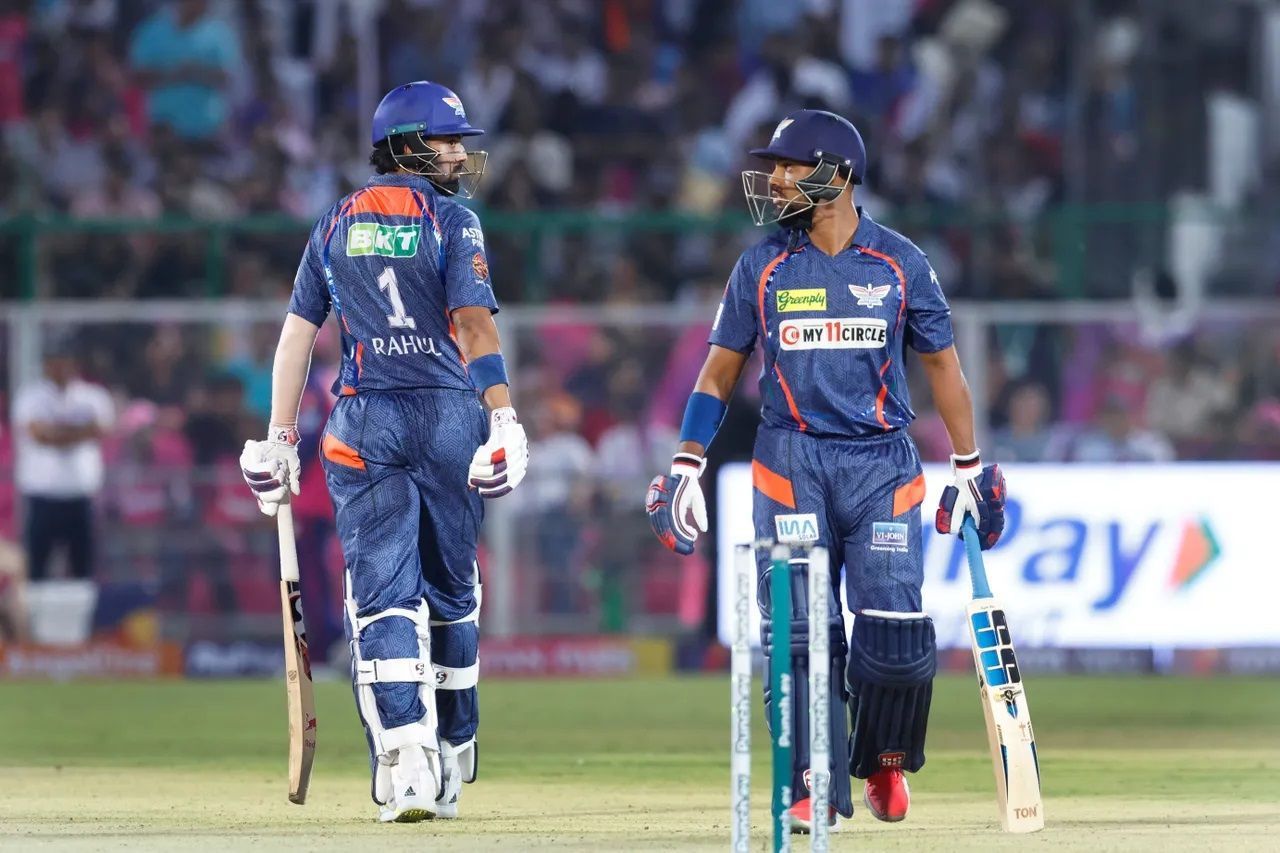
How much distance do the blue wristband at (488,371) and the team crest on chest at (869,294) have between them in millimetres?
1123

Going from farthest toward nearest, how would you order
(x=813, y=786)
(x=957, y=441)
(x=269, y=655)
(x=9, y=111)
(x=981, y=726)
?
(x=9, y=111), (x=269, y=655), (x=981, y=726), (x=957, y=441), (x=813, y=786)

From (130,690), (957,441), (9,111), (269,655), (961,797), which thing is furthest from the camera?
(9,111)

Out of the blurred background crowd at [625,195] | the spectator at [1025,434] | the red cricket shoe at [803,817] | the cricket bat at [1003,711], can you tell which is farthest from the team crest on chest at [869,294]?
the spectator at [1025,434]

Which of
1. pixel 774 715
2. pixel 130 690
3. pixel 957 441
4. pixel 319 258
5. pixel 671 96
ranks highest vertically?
pixel 671 96

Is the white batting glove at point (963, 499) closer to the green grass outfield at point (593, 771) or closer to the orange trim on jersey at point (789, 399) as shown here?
the orange trim on jersey at point (789, 399)

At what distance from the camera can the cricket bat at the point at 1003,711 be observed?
716 centimetres

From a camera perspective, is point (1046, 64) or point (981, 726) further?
point (1046, 64)

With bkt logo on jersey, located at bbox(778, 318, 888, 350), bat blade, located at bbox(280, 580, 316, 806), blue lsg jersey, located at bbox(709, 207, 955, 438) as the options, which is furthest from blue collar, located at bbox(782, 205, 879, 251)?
bat blade, located at bbox(280, 580, 316, 806)

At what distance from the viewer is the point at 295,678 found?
7.87 m

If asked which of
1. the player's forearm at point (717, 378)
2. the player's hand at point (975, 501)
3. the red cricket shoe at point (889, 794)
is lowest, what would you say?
the red cricket shoe at point (889, 794)

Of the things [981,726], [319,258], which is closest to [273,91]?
[981,726]

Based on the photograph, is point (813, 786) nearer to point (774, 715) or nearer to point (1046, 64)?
point (774, 715)

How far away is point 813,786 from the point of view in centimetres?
587

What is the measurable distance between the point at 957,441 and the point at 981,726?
4630 mm
